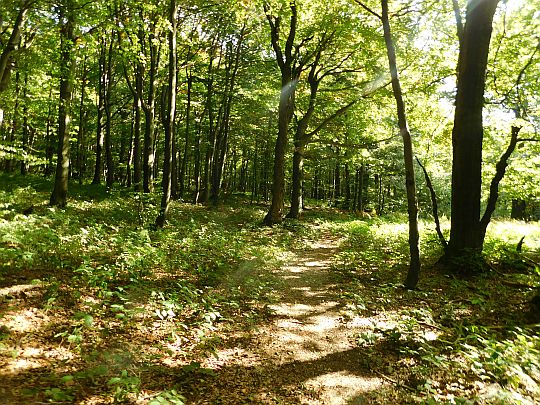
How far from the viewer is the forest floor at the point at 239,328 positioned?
4137 millimetres

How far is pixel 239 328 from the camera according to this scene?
6098 millimetres

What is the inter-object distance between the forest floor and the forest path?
0.02 metres

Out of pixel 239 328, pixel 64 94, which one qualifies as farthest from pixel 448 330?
pixel 64 94

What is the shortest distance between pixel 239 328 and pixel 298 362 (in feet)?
4.36

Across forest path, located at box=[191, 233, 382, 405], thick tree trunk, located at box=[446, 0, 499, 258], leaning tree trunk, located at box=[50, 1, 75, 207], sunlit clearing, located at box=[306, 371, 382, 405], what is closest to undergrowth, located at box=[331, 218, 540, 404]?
sunlit clearing, located at box=[306, 371, 382, 405]

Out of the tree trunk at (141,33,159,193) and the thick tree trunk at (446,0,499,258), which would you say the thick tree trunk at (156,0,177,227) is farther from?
the thick tree trunk at (446,0,499,258)

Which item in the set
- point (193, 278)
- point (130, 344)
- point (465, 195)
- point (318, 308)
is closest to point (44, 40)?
point (193, 278)

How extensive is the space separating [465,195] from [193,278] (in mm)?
8078

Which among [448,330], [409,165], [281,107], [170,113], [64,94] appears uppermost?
[281,107]

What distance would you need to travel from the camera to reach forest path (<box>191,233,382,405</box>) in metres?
4.38

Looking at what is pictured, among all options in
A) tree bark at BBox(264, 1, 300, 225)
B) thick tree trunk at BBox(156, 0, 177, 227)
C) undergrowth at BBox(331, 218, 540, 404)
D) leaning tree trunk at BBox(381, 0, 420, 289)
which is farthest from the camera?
tree bark at BBox(264, 1, 300, 225)

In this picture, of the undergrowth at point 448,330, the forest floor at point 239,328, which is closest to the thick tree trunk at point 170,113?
the forest floor at point 239,328

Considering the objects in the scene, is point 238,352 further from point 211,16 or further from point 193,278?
point 211,16

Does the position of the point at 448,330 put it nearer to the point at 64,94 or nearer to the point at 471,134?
the point at 471,134
